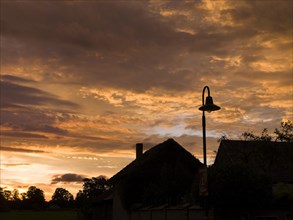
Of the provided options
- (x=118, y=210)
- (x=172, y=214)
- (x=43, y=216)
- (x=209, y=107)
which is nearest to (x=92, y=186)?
(x=43, y=216)

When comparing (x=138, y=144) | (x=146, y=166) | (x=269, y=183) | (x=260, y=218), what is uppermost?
(x=138, y=144)

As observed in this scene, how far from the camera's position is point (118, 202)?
46.0 m

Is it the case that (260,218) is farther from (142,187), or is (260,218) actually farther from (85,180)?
(85,180)

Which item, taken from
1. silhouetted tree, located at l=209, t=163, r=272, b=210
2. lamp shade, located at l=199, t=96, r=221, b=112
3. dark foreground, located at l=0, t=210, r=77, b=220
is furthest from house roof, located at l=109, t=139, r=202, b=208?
dark foreground, located at l=0, t=210, r=77, b=220

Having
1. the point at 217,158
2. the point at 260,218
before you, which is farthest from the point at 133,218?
the point at 217,158

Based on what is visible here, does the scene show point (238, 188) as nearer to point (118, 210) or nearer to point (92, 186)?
point (118, 210)

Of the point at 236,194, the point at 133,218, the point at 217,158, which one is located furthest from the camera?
the point at 217,158

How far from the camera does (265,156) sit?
1738 inches

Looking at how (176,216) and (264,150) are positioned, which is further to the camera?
(264,150)

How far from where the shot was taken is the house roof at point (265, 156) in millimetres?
44000

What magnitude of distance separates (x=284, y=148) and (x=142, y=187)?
15.2 meters

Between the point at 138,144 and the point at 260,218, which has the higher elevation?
the point at 138,144

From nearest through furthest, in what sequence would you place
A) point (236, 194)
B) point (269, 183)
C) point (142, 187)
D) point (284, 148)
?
1. point (236, 194)
2. point (269, 183)
3. point (142, 187)
4. point (284, 148)

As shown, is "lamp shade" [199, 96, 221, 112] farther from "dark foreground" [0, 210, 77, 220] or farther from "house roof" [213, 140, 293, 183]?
"dark foreground" [0, 210, 77, 220]
